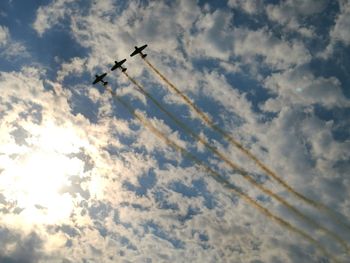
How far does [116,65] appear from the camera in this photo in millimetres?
98250

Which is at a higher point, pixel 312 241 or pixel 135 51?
pixel 135 51

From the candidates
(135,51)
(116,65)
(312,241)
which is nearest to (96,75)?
(116,65)

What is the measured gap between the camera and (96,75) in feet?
331

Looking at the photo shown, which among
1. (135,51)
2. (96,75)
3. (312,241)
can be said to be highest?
(135,51)

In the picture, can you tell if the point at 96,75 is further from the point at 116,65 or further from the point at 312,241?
the point at 312,241

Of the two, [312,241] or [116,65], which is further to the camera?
[116,65]

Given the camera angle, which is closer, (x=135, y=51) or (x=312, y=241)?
(x=312, y=241)

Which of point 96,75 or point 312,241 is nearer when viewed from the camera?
point 312,241

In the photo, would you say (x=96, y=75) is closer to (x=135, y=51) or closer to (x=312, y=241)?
(x=135, y=51)

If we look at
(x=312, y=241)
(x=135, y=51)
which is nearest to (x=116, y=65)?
(x=135, y=51)

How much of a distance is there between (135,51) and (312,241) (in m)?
63.5

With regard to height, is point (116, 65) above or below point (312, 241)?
above

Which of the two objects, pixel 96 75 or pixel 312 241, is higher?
pixel 96 75

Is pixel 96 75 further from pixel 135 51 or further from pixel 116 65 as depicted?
pixel 135 51
